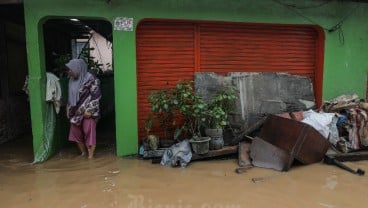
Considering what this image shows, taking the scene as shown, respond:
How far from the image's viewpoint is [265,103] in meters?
6.93

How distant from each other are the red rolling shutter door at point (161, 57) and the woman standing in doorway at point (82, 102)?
33.7 inches

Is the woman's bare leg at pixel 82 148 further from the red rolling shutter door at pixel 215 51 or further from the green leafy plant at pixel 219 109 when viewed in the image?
the green leafy plant at pixel 219 109

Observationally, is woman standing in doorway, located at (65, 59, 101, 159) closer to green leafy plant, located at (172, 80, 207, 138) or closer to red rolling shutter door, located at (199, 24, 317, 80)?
green leafy plant, located at (172, 80, 207, 138)

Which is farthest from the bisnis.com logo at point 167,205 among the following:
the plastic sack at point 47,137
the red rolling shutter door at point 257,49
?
the red rolling shutter door at point 257,49

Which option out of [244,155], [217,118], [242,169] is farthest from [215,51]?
[242,169]

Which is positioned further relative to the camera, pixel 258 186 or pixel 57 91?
pixel 57 91

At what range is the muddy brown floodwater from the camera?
4285 millimetres

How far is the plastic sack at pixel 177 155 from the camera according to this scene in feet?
18.7

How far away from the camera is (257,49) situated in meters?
7.00

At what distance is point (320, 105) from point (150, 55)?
371 cm

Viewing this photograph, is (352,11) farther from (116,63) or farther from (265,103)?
(116,63)

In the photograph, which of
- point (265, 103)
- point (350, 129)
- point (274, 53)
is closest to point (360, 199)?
point (350, 129)

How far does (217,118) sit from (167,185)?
62.4 inches

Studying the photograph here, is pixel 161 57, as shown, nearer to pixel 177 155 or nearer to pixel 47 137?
pixel 177 155
